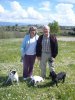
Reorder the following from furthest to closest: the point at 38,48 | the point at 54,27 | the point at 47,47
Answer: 1. the point at 54,27
2. the point at 38,48
3. the point at 47,47

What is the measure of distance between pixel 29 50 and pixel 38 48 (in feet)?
1.51

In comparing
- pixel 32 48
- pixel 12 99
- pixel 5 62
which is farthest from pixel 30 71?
pixel 5 62

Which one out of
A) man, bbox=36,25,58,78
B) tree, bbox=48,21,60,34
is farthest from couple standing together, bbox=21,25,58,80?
tree, bbox=48,21,60,34

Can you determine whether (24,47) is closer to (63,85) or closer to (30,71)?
(30,71)

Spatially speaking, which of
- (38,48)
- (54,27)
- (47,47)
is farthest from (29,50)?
(54,27)

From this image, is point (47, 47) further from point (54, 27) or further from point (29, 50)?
point (54, 27)

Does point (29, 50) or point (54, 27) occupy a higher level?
point (29, 50)

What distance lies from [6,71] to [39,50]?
3.89 m

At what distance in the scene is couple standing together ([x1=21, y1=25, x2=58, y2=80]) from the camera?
1530cm

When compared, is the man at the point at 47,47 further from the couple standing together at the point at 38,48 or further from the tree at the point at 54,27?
the tree at the point at 54,27

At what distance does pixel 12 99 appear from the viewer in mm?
12031

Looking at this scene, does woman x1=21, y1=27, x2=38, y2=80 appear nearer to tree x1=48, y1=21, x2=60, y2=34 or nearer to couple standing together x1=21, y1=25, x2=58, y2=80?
couple standing together x1=21, y1=25, x2=58, y2=80

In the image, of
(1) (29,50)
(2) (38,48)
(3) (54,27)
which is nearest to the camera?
(2) (38,48)

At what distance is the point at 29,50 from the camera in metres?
15.7
